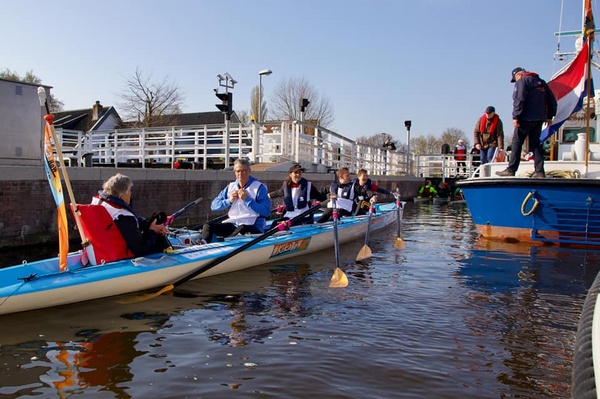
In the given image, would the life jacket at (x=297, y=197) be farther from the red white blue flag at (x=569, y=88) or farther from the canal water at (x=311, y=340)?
the red white blue flag at (x=569, y=88)

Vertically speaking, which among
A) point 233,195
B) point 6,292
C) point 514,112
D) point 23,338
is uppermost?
point 514,112

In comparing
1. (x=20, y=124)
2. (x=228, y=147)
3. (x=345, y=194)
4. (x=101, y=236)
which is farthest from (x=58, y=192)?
(x=228, y=147)

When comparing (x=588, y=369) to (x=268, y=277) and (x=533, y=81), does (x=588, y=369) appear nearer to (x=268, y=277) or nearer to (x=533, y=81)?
(x=268, y=277)

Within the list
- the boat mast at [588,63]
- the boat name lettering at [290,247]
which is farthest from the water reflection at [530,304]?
the boat name lettering at [290,247]

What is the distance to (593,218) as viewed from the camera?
29.8 feet

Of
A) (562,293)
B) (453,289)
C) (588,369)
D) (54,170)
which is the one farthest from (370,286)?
(588,369)

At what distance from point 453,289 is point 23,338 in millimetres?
4792

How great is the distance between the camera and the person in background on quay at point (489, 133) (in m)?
12.0

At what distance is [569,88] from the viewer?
10180mm

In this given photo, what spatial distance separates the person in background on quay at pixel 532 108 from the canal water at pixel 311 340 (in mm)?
2800

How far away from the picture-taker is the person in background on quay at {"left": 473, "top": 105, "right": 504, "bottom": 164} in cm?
1197

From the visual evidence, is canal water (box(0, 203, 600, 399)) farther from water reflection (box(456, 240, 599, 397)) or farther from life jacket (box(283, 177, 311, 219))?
life jacket (box(283, 177, 311, 219))

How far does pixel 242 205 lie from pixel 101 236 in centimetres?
248

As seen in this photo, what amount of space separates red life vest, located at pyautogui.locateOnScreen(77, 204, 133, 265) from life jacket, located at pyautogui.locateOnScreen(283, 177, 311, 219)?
3.82m
